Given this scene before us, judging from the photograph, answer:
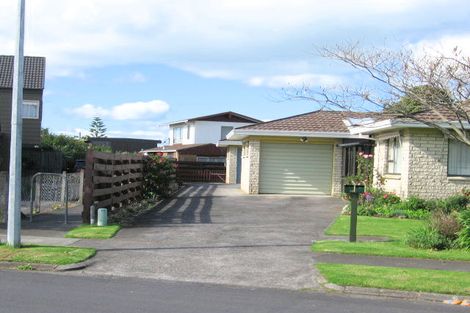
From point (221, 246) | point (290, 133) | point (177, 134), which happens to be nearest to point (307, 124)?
point (290, 133)

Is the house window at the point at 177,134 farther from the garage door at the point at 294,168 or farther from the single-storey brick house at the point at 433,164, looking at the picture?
the single-storey brick house at the point at 433,164

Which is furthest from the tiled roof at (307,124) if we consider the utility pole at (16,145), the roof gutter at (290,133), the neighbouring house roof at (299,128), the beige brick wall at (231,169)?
the utility pole at (16,145)

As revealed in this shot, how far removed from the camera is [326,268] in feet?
32.7

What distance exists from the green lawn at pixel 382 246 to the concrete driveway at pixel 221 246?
46 centimetres

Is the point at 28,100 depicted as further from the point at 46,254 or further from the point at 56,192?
the point at 46,254

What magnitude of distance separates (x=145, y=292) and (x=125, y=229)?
6.17 m

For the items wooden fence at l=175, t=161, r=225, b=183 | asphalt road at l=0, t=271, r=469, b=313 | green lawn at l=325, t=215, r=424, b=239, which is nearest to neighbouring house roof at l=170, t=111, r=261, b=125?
wooden fence at l=175, t=161, r=225, b=183

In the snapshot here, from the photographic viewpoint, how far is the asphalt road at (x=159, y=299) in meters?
7.36

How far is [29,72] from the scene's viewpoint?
35.7 m

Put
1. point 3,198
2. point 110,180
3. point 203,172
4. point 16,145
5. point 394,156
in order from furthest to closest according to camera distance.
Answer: point 203,172 → point 394,156 → point 110,180 → point 3,198 → point 16,145

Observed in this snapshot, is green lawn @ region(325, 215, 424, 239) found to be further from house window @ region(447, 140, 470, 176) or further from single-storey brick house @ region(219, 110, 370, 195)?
single-storey brick house @ region(219, 110, 370, 195)

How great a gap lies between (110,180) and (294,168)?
1063 centimetres

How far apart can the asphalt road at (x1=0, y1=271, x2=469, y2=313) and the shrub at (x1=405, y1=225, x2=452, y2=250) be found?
3.84 m

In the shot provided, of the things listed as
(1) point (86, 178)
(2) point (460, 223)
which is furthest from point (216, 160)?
(2) point (460, 223)
